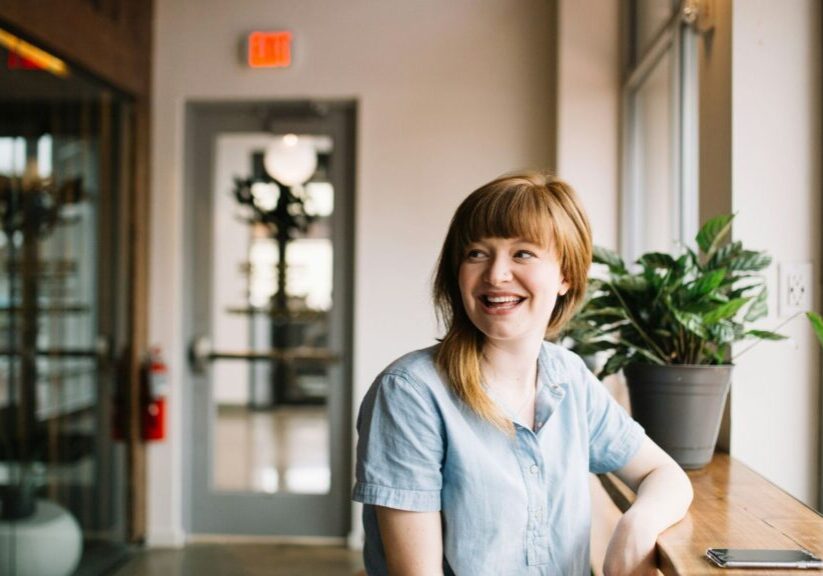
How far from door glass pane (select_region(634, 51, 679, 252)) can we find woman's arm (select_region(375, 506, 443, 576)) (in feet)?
6.13

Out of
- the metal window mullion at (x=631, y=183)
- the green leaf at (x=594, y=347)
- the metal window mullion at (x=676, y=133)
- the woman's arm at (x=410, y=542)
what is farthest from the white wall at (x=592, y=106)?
the woman's arm at (x=410, y=542)

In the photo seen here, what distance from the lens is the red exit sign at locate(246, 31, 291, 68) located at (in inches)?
158

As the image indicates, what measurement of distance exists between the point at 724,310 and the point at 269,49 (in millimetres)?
2984

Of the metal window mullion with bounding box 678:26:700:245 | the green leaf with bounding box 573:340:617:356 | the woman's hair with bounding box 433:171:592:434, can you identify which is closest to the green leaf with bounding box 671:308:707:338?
the green leaf with bounding box 573:340:617:356

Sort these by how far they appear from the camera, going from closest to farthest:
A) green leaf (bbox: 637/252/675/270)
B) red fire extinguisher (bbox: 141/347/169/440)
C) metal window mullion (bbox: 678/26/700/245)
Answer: green leaf (bbox: 637/252/675/270) < metal window mullion (bbox: 678/26/700/245) < red fire extinguisher (bbox: 141/347/169/440)

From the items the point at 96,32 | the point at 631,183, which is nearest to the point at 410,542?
the point at 631,183

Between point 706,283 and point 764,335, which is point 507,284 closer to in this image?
point 706,283

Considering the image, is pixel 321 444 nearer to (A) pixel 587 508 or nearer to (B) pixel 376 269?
(B) pixel 376 269

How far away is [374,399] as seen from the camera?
1.29 metres

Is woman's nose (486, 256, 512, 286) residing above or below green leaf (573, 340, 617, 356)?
above

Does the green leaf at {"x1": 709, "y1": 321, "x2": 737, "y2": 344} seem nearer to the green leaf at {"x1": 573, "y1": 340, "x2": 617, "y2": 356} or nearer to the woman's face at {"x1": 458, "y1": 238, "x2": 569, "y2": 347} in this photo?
the green leaf at {"x1": 573, "y1": 340, "x2": 617, "y2": 356}

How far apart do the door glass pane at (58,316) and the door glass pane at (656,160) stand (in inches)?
90.5

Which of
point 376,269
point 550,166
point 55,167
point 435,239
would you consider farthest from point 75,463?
point 550,166

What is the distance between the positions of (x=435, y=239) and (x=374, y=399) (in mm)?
2796
